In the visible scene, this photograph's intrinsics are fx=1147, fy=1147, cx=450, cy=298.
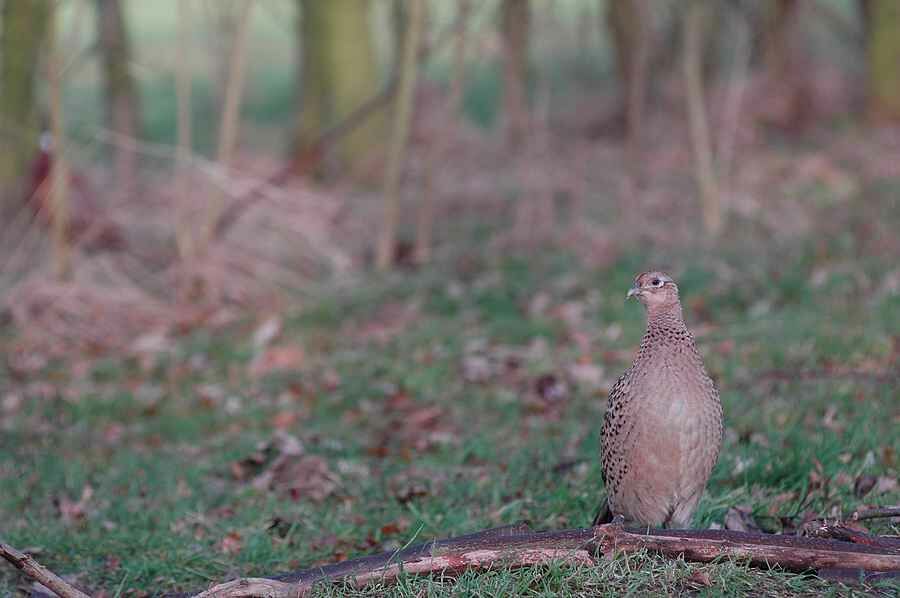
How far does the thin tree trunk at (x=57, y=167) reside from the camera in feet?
31.7

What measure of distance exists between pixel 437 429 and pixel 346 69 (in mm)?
9005

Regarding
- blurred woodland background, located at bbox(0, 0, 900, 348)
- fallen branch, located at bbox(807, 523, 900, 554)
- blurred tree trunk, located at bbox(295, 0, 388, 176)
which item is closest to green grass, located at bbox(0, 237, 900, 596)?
fallen branch, located at bbox(807, 523, 900, 554)

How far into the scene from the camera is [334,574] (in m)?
3.90

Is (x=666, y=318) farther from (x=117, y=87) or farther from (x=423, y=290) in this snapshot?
(x=117, y=87)

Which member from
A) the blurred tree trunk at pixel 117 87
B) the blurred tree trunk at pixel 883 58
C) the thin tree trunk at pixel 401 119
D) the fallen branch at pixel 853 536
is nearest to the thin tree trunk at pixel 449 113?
the thin tree trunk at pixel 401 119

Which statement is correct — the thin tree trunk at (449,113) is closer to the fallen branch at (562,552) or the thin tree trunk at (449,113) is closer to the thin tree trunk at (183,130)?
the thin tree trunk at (183,130)

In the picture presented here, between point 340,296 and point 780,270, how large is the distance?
12.5 feet

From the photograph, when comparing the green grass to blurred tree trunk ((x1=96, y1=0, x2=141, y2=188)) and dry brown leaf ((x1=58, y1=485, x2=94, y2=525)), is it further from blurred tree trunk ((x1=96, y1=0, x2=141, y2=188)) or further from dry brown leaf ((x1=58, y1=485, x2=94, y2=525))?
blurred tree trunk ((x1=96, y1=0, x2=141, y2=188))

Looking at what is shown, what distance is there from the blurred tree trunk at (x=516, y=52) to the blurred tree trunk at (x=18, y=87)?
4.49m

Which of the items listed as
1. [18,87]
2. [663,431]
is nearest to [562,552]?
[663,431]

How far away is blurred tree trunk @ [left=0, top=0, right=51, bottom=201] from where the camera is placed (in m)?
10.9

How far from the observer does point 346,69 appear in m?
14.9

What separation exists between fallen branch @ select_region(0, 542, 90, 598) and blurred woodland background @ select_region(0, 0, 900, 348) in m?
5.72

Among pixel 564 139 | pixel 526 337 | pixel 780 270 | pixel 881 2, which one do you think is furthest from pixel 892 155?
pixel 526 337
